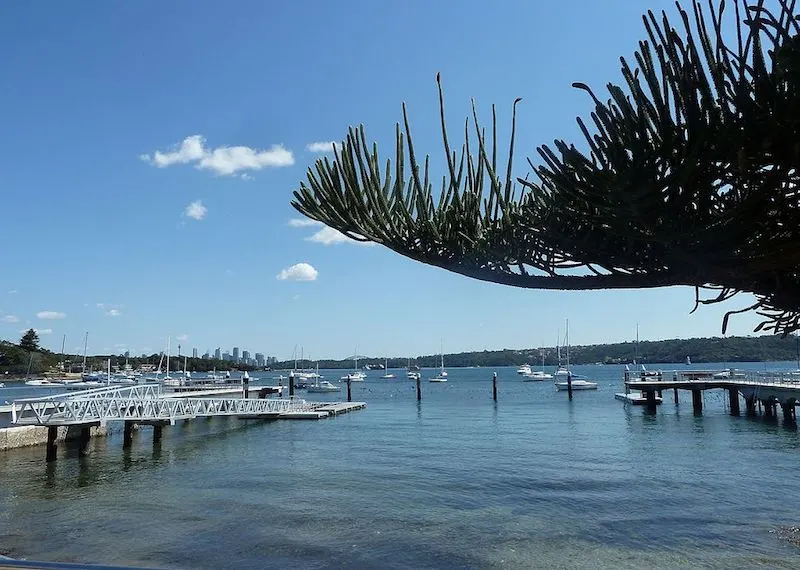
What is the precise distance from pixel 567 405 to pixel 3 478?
45471mm

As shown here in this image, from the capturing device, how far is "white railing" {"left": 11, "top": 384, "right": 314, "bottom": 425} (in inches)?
981

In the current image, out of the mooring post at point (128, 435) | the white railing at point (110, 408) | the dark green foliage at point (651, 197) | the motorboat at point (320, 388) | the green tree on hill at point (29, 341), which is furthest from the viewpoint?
the green tree on hill at point (29, 341)

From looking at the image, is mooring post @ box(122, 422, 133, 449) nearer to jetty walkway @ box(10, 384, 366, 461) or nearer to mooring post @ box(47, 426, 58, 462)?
jetty walkway @ box(10, 384, 366, 461)

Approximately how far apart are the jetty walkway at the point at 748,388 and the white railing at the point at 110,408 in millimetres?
30218

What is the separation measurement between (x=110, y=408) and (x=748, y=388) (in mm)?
38104

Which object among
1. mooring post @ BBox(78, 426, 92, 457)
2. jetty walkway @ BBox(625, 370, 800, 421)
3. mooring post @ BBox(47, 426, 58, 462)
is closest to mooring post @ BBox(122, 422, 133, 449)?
mooring post @ BBox(78, 426, 92, 457)

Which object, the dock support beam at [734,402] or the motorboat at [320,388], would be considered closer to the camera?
the dock support beam at [734,402]

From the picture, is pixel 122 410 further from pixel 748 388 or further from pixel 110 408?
pixel 748 388

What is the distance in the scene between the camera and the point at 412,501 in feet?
57.1

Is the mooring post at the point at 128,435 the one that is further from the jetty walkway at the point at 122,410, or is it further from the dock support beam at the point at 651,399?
the dock support beam at the point at 651,399

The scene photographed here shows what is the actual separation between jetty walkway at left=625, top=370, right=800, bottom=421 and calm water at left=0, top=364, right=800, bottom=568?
633cm

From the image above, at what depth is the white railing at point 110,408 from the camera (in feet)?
81.7

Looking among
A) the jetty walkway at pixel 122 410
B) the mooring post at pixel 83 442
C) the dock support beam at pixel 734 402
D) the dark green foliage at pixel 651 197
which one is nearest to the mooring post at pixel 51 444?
the jetty walkway at pixel 122 410

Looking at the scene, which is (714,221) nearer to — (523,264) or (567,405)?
(523,264)
